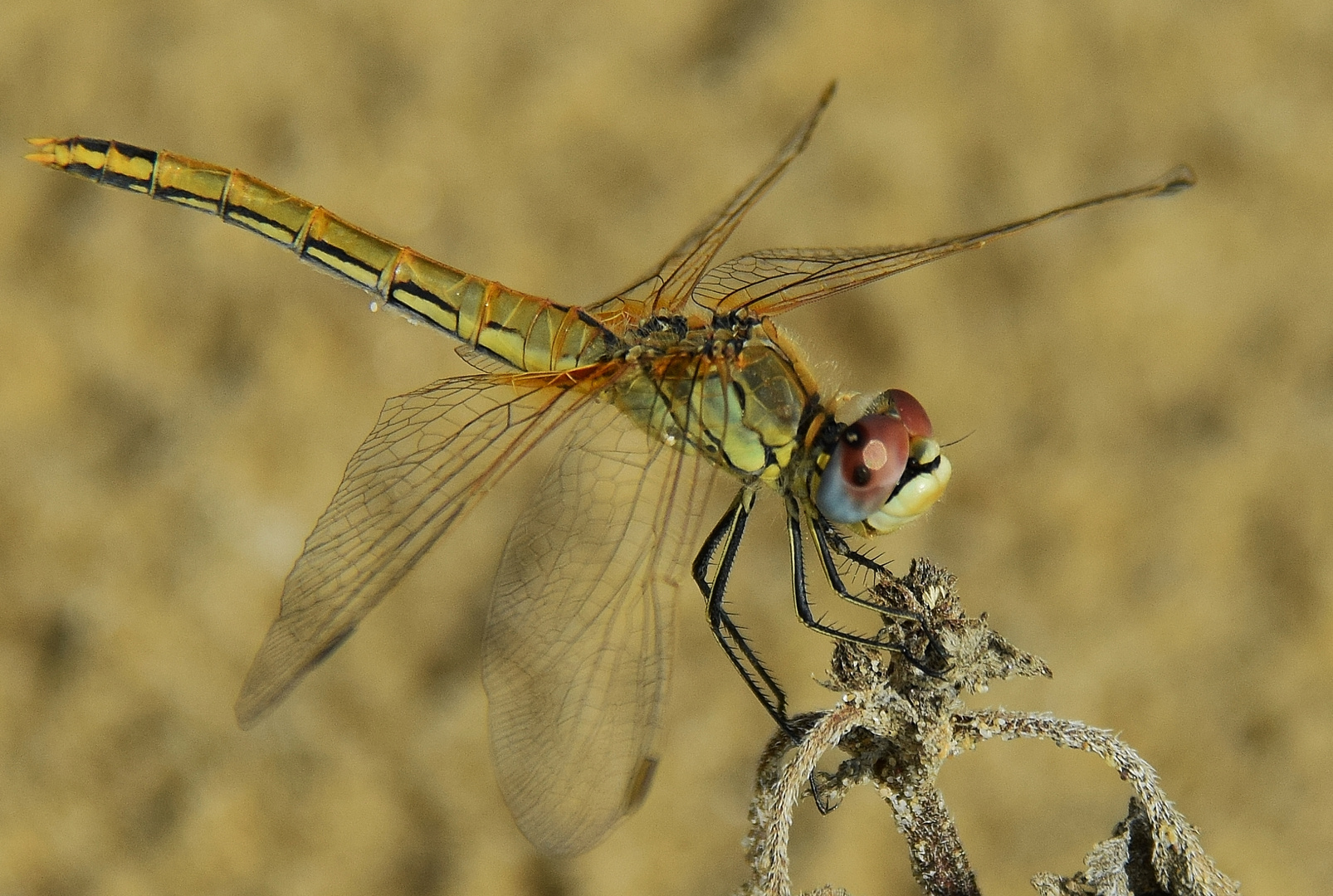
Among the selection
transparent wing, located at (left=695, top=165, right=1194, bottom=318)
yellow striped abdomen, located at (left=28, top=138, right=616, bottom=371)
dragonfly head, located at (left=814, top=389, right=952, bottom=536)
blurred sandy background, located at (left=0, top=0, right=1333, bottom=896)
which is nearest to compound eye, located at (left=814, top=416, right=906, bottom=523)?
dragonfly head, located at (left=814, top=389, right=952, bottom=536)

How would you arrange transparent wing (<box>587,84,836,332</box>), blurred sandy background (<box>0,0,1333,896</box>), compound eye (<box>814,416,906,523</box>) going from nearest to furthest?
compound eye (<box>814,416,906,523</box>)
transparent wing (<box>587,84,836,332</box>)
blurred sandy background (<box>0,0,1333,896</box>)

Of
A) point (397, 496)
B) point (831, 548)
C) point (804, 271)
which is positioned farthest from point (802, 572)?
point (397, 496)

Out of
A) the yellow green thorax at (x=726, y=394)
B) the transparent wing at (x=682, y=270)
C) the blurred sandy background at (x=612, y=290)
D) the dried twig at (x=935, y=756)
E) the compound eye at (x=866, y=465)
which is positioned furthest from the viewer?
the blurred sandy background at (x=612, y=290)

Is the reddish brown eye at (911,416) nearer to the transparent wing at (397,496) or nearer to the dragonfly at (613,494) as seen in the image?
the dragonfly at (613,494)

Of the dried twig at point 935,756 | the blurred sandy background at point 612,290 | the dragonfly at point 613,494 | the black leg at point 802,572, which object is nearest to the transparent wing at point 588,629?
the dragonfly at point 613,494

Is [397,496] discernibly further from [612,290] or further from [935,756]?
[612,290]

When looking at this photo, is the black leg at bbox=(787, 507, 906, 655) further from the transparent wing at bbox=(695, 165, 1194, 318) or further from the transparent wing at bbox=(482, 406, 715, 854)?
the transparent wing at bbox=(695, 165, 1194, 318)
